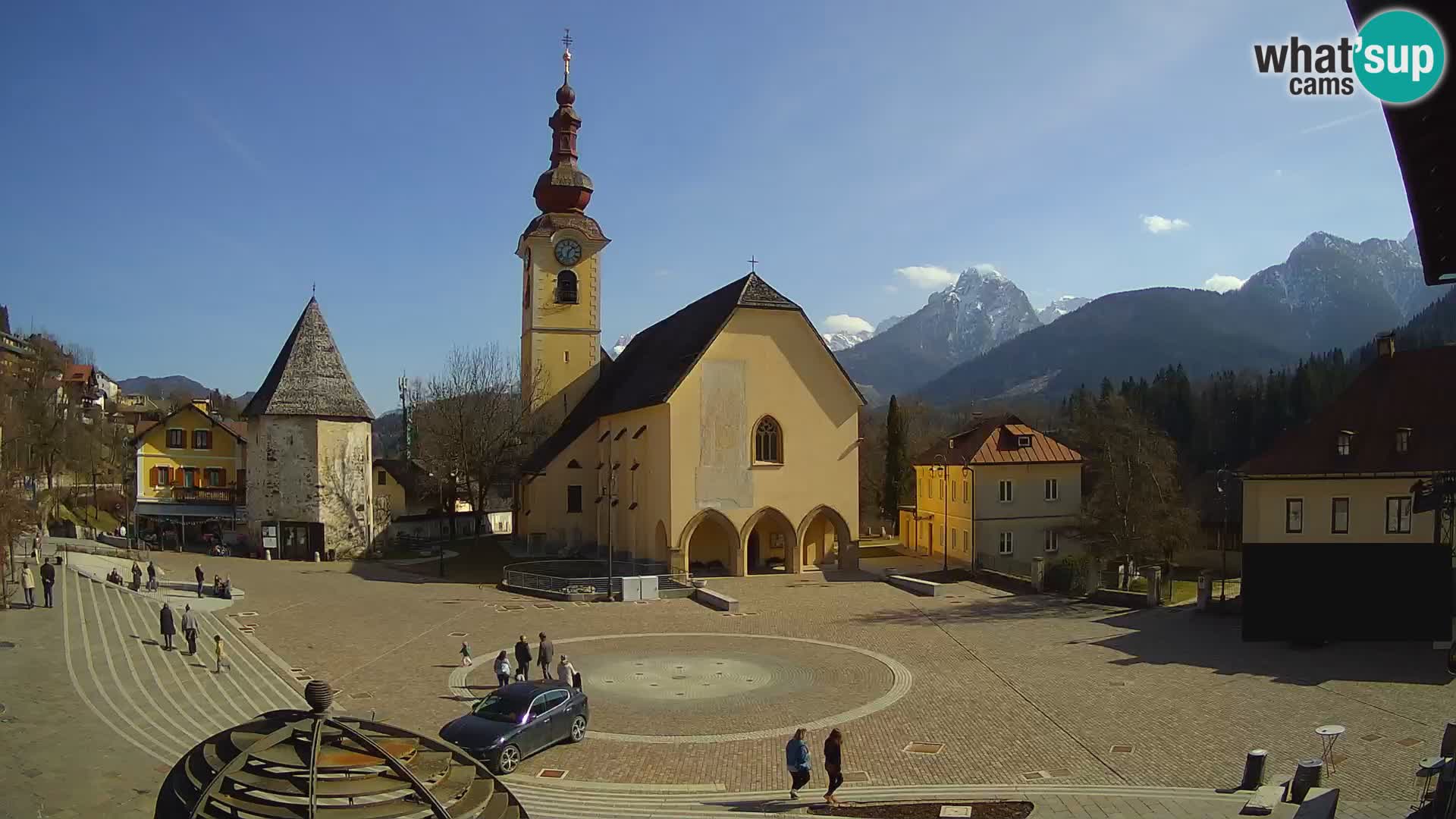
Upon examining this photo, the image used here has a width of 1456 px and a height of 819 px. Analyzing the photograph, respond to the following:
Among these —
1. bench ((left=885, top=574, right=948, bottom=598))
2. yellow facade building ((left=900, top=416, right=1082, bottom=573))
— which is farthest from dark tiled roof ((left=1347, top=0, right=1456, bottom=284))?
yellow facade building ((left=900, top=416, right=1082, bottom=573))

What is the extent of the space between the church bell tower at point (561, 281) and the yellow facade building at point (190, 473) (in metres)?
17.1

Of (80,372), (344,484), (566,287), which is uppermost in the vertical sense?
(566,287)

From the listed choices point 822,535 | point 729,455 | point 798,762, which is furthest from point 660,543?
point 798,762

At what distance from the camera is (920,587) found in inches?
1339

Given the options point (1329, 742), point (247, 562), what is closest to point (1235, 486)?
point (1329, 742)

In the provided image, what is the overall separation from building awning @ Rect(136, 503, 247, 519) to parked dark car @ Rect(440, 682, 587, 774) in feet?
142

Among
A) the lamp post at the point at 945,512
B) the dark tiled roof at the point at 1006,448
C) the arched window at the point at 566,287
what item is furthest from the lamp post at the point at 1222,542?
the arched window at the point at 566,287

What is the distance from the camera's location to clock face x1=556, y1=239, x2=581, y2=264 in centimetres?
5169

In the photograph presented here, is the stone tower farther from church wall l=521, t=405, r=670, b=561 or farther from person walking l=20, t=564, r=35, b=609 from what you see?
person walking l=20, t=564, r=35, b=609

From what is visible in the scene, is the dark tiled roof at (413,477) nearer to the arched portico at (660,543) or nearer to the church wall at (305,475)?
the church wall at (305,475)

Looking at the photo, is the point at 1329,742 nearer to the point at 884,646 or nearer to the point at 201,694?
the point at 884,646

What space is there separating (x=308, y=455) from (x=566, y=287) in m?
16.3

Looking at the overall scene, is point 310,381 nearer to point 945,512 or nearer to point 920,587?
point 920,587

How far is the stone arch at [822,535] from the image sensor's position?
3981 centimetres
